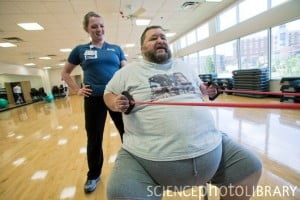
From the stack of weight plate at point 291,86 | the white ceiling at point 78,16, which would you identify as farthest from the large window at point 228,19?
the stack of weight plate at point 291,86

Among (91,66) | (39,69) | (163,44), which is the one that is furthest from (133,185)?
(39,69)

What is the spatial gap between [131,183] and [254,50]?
7228mm

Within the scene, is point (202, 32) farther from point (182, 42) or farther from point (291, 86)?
point (291, 86)

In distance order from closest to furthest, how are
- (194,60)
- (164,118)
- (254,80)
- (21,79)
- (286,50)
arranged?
(164,118), (286,50), (254,80), (194,60), (21,79)

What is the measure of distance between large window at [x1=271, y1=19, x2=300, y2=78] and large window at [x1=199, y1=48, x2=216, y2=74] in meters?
3.42

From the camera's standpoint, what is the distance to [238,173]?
998 millimetres

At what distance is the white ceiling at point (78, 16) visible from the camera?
5.14 meters

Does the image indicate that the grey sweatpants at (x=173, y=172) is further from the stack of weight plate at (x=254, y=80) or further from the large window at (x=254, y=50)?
the large window at (x=254, y=50)

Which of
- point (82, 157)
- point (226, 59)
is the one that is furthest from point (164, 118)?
point (226, 59)

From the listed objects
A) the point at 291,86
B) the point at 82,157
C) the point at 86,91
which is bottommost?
the point at 82,157

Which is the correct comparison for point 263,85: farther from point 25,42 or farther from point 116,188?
point 25,42

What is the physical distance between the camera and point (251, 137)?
8.91ft

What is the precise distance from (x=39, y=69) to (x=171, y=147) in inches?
834

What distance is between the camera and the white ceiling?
5.14 metres
